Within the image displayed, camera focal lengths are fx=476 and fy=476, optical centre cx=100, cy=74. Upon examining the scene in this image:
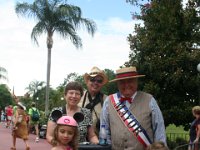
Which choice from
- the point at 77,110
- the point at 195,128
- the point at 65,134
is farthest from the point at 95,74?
the point at 195,128

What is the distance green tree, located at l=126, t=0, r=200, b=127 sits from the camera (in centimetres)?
1319

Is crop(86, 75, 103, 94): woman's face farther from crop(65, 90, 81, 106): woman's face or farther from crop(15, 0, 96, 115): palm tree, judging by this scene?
crop(15, 0, 96, 115): palm tree

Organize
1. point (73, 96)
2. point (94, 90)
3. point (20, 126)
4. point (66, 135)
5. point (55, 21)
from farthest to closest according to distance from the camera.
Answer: point (55, 21)
point (20, 126)
point (94, 90)
point (73, 96)
point (66, 135)

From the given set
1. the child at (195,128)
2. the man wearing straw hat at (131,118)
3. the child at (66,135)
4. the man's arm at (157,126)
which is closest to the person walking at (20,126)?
the child at (195,128)

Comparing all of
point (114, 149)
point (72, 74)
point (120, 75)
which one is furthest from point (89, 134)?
point (72, 74)

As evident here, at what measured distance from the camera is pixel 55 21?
2869cm

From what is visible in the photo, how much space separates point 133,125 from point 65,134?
0.71 m

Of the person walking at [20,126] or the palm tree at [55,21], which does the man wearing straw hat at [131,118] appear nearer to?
the person walking at [20,126]

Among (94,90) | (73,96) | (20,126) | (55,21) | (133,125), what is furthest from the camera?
(55,21)

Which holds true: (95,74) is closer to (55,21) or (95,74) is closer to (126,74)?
(126,74)

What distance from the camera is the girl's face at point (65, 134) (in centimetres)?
367

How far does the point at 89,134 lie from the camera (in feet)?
14.3

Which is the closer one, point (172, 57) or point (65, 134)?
point (65, 134)

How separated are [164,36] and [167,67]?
2.97 ft
